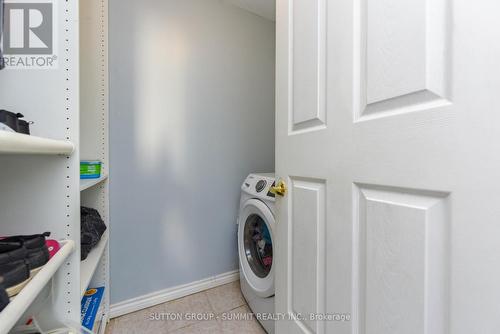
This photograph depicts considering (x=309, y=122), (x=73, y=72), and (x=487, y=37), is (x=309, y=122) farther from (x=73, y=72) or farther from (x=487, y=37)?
(x=73, y=72)

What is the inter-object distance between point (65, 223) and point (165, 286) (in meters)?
1.17

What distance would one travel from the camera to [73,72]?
65cm

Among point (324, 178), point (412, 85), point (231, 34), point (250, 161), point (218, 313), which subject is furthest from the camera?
point (250, 161)

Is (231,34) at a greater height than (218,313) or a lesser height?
greater

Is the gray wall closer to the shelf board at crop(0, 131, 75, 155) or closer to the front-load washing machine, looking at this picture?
the front-load washing machine

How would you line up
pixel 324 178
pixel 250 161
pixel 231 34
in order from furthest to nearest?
1. pixel 250 161
2. pixel 231 34
3. pixel 324 178

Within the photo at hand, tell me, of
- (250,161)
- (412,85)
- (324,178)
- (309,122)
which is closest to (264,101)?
(250,161)

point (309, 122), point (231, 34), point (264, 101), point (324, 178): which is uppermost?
point (231, 34)

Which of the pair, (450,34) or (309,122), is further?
(309,122)

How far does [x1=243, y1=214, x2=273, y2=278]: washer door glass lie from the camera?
1436 millimetres

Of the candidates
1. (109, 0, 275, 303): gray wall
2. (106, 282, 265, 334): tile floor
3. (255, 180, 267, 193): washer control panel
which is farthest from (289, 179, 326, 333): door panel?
(109, 0, 275, 303): gray wall

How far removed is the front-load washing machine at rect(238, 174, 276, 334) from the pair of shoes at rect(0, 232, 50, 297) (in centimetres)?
91

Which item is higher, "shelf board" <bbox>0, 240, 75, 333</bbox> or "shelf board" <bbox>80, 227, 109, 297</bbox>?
"shelf board" <bbox>0, 240, 75, 333</bbox>
